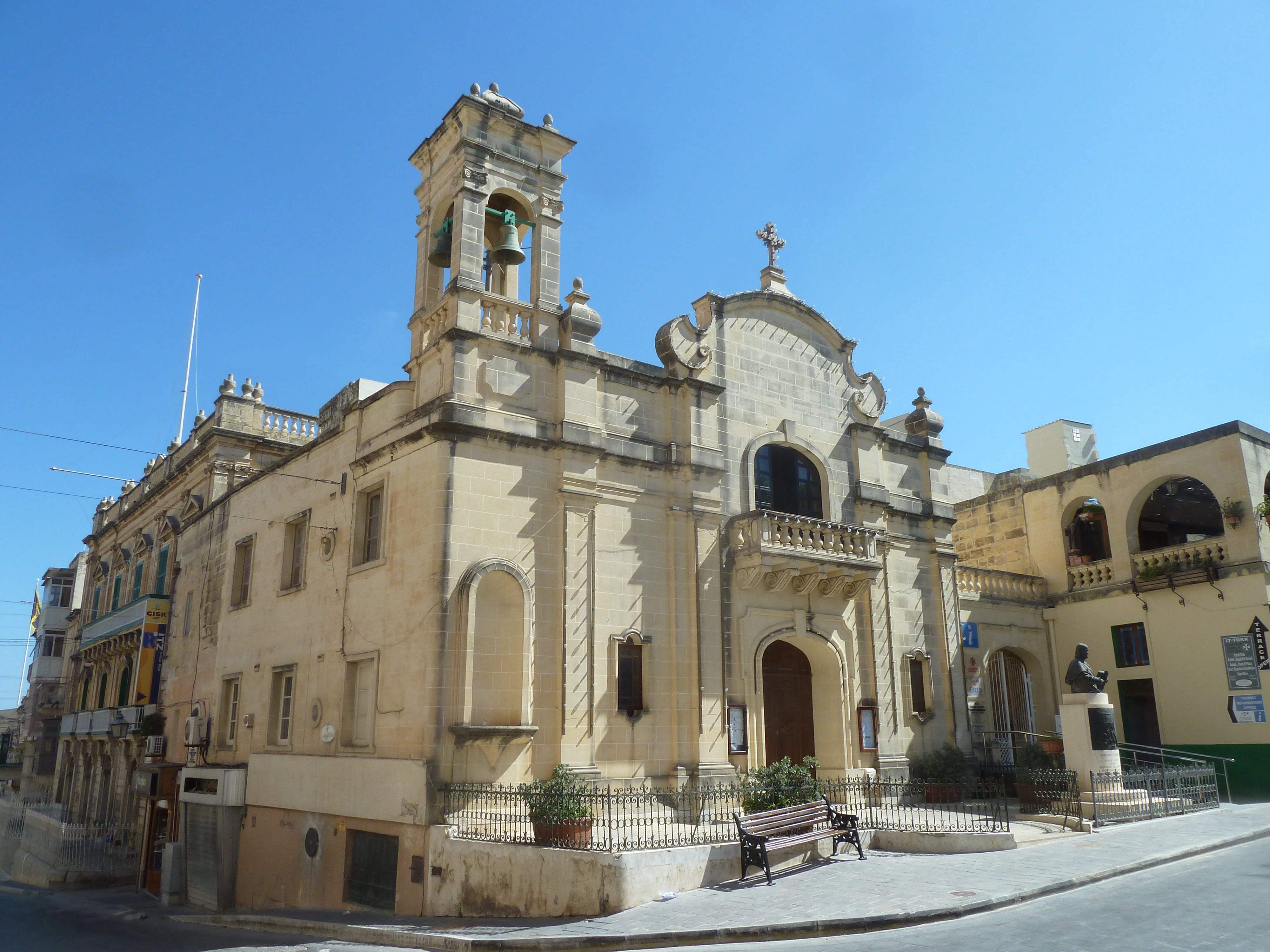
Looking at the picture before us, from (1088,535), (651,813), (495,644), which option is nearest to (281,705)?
(495,644)

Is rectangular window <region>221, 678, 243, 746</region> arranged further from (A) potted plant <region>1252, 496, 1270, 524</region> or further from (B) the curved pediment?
(A) potted plant <region>1252, 496, 1270, 524</region>

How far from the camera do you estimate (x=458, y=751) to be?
14.9 m

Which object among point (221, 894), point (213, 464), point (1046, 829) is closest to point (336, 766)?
point (221, 894)

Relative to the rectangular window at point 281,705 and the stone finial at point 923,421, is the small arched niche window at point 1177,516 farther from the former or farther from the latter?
the rectangular window at point 281,705

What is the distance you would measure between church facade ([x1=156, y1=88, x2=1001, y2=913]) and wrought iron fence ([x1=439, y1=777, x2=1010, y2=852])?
1.70 ft

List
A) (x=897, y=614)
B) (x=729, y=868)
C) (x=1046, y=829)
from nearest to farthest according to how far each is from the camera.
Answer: (x=729, y=868), (x=1046, y=829), (x=897, y=614)

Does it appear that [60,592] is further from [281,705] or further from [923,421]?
[923,421]

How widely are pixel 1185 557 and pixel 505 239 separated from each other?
1955 centimetres

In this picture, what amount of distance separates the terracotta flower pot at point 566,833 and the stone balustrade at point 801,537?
7.25 metres

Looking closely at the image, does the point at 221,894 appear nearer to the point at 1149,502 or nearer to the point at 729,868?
the point at 729,868

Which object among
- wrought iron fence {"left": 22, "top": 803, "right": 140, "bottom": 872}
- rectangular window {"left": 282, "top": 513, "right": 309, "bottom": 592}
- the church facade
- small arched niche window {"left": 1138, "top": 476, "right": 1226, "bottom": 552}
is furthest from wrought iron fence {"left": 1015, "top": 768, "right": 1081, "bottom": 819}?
wrought iron fence {"left": 22, "top": 803, "right": 140, "bottom": 872}

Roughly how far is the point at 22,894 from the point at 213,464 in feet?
48.4

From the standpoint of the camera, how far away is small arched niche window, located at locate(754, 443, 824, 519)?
67.7ft

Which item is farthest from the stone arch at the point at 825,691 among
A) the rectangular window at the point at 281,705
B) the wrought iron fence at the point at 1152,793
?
the rectangular window at the point at 281,705
